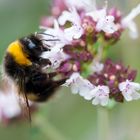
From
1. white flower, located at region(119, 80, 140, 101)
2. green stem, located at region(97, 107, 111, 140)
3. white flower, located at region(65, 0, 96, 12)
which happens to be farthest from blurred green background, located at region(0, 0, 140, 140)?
white flower, located at region(65, 0, 96, 12)

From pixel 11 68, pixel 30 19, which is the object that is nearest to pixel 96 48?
pixel 11 68

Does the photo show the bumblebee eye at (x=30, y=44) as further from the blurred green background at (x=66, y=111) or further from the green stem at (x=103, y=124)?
the green stem at (x=103, y=124)

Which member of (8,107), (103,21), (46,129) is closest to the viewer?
(103,21)

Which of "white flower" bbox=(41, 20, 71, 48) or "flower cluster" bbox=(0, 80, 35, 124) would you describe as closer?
"white flower" bbox=(41, 20, 71, 48)

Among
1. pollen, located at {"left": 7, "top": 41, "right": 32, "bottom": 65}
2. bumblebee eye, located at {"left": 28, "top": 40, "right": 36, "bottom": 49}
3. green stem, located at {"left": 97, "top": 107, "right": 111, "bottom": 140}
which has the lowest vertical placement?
green stem, located at {"left": 97, "top": 107, "right": 111, "bottom": 140}

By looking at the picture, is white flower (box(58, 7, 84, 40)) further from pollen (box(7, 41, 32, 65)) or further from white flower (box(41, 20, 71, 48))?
pollen (box(7, 41, 32, 65))

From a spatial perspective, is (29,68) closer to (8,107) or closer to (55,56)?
(55,56)

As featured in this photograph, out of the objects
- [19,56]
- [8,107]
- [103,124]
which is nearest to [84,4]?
[19,56]

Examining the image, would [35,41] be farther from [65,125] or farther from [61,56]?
[65,125]
